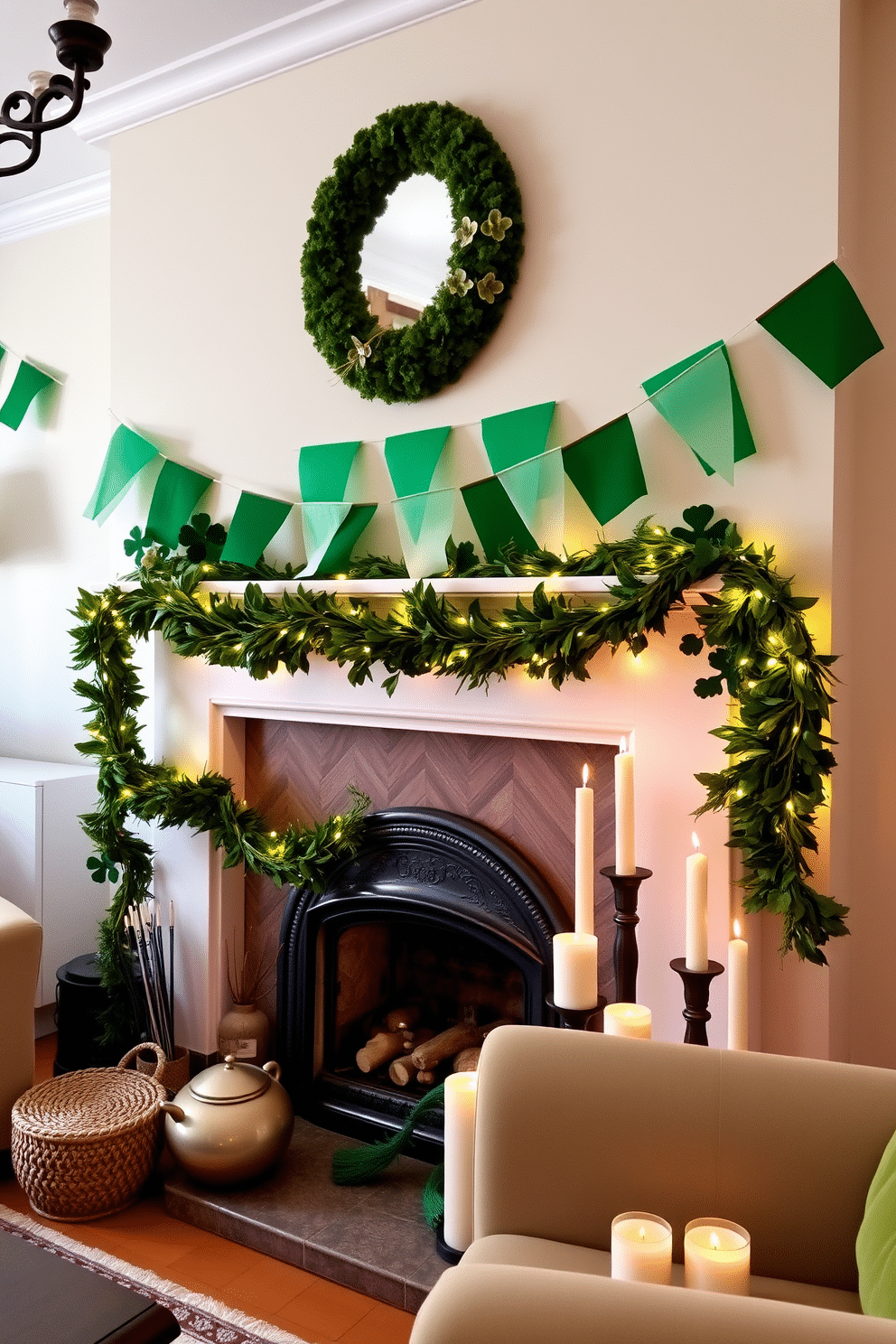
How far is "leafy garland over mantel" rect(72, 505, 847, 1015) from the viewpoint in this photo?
1880mm

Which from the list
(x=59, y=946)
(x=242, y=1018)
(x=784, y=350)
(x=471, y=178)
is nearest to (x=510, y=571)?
(x=784, y=350)

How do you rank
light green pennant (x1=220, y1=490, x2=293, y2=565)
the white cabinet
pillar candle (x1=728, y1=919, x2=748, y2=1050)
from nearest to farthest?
pillar candle (x1=728, y1=919, x2=748, y2=1050)
light green pennant (x1=220, y1=490, x2=293, y2=565)
the white cabinet

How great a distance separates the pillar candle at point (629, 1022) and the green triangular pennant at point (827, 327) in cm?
118

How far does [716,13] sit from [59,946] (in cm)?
299

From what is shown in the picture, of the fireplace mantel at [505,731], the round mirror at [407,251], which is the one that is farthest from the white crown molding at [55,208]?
the fireplace mantel at [505,731]

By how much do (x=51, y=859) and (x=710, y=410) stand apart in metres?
2.36

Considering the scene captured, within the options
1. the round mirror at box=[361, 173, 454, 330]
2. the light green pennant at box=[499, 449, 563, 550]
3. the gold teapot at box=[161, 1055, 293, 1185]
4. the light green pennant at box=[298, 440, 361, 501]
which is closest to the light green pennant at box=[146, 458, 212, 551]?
the light green pennant at box=[298, 440, 361, 501]

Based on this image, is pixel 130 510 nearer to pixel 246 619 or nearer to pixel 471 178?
pixel 246 619

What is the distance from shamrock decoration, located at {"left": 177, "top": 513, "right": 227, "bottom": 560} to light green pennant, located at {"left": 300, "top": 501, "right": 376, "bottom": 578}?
32 centimetres

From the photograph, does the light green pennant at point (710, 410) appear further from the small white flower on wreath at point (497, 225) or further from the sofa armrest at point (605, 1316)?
the sofa armrest at point (605, 1316)

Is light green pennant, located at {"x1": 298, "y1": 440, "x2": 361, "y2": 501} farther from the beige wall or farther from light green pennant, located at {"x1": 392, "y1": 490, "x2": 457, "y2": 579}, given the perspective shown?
light green pennant, located at {"x1": 392, "y1": 490, "x2": 457, "y2": 579}

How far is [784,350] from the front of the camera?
2.00 m

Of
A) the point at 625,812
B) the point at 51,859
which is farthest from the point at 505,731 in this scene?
the point at 51,859

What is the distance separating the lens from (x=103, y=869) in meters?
2.76
